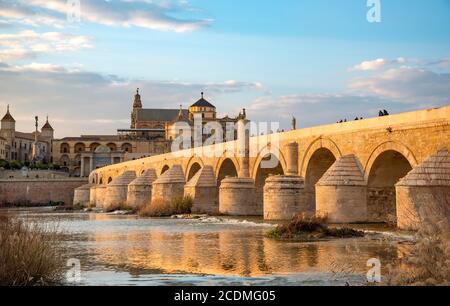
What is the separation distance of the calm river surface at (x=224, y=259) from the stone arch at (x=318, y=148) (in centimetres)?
588

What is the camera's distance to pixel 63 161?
9888 cm

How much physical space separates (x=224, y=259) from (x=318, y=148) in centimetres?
1206

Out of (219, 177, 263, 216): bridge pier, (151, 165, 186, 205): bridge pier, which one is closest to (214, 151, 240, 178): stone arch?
(219, 177, 263, 216): bridge pier

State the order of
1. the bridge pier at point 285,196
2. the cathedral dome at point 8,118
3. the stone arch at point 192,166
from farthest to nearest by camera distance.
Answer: the cathedral dome at point 8,118 < the stone arch at point 192,166 < the bridge pier at point 285,196

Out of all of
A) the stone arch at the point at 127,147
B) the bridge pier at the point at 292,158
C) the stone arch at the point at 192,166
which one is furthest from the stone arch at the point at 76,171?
the bridge pier at the point at 292,158

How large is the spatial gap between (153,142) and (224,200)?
2559 inches

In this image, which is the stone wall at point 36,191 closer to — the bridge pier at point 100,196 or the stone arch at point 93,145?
the bridge pier at point 100,196

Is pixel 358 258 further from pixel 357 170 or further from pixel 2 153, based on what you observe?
pixel 2 153

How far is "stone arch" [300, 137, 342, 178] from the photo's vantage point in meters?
20.8

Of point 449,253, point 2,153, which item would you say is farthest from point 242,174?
point 2,153

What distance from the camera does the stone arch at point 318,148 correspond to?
68.2 feet

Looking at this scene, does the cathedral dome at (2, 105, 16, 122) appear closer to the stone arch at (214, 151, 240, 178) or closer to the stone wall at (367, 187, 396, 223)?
the stone arch at (214, 151, 240, 178)

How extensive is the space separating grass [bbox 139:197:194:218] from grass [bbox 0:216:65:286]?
22081 mm

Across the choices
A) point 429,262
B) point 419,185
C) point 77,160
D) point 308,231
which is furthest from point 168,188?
point 77,160
